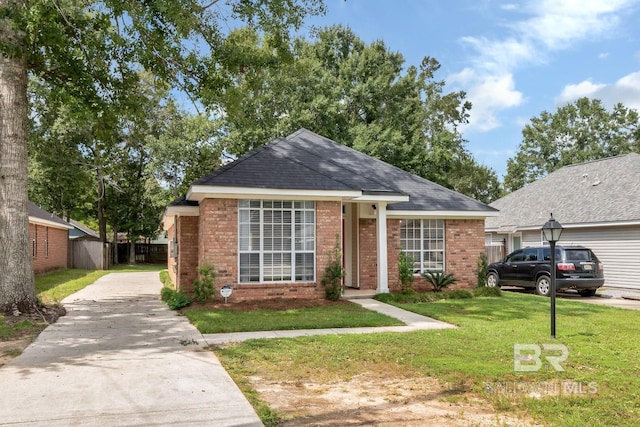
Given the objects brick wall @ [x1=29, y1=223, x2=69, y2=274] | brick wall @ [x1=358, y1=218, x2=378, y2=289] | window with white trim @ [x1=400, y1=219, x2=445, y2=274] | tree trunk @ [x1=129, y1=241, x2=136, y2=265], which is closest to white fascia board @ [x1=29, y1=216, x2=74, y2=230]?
brick wall @ [x1=29, y1=223, x2=69, y2=274]

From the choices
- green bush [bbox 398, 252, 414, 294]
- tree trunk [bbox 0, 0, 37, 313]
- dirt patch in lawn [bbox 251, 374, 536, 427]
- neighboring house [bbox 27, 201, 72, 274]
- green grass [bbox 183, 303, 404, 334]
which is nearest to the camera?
dirt patch in lawn [bbox 251, 374, 536, 427]

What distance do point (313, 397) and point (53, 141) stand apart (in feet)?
104

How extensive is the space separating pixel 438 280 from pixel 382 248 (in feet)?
7.14

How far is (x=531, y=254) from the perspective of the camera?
1661cm

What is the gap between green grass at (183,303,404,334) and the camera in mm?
9078

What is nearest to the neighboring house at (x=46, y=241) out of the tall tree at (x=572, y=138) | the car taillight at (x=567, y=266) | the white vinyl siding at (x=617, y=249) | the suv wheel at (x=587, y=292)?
the car taillight at (x=567, y=266)

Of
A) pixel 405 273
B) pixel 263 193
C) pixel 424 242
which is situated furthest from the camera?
pixel 424 242

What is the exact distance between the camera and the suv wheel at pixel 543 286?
15805 millimetres

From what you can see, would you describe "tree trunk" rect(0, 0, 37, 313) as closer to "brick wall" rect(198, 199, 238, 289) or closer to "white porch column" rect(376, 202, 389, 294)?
"brick wall" rect(198, 199, 238, 289)

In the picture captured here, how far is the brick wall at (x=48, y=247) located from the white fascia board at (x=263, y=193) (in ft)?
41.2

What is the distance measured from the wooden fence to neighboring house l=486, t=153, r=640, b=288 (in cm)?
2287

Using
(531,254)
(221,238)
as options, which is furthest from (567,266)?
(221,238)

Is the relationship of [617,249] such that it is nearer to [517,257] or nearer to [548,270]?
[517,257]

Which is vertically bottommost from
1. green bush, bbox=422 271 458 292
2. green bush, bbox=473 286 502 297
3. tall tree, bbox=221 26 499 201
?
green bush, bbox=473 286 502 297
